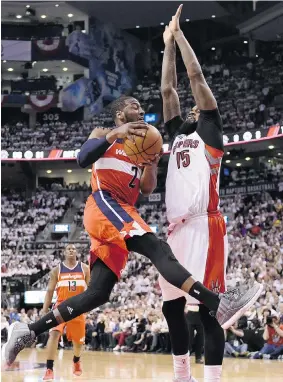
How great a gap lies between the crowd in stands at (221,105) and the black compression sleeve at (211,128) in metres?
27.0

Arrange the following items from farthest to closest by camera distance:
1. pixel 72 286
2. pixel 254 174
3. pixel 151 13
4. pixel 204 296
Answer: pixel 151 13 → pixel 254 174 → pixel 72 286 → pixel 204 296

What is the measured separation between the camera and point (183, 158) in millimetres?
5555

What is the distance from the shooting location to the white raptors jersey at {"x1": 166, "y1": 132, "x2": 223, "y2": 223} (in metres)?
5.40

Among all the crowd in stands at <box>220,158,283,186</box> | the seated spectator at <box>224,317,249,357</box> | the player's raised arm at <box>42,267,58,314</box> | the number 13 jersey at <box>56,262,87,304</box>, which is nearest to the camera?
the player's raised arm at <box>42,267,58,314</box>

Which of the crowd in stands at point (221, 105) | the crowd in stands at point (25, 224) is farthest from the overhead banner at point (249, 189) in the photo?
the crowd in stands at point (25, 224)

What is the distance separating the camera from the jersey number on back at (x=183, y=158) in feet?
18.1

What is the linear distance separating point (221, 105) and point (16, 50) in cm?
1519

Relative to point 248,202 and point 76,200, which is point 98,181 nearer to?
point 248,202

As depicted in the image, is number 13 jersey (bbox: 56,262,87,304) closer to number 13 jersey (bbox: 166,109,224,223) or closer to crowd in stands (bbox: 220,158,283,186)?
number 13 jersey (bbox: 166,109,224,223)

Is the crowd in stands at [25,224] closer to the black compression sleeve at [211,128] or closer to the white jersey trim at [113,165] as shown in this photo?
the white jersey trim at [113,165]

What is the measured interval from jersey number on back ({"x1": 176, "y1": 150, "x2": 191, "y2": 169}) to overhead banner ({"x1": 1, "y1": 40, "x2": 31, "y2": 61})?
40693 mm

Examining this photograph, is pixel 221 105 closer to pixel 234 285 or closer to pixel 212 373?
pixel 234 285

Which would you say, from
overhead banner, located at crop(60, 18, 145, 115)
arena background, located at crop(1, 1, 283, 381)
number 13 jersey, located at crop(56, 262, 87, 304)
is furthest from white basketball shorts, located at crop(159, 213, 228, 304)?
overhead banner, located at crop(60, 18, 145, 115)

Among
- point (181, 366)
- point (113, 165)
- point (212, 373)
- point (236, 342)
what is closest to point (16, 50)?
point (236, 342)
